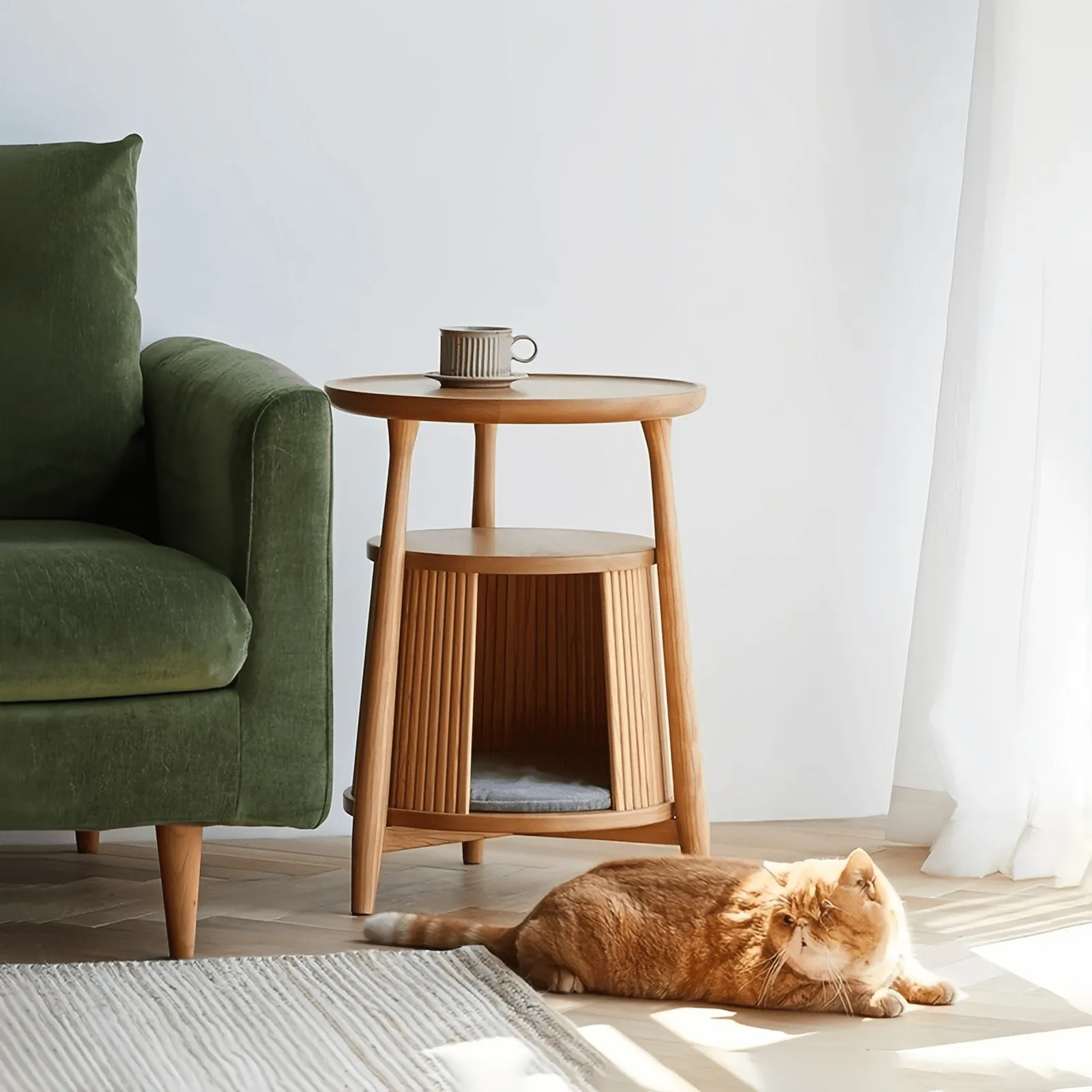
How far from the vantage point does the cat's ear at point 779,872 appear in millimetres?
1748

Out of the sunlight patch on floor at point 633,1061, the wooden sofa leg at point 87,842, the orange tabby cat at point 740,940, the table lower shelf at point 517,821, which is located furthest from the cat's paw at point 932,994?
the wooden sofa leg at point 87,842

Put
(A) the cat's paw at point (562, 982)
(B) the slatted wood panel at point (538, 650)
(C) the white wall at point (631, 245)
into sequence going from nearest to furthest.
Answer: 1. (A) the cat's paw at point (562, 982)
2. (B) the slatted wood panel at point (538, 650)
3. (C) the white wall at point (631, 245)

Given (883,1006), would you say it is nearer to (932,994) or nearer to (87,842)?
(932,994)

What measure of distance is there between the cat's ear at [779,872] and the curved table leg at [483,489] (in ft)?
1.89

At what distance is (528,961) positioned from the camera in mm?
1753

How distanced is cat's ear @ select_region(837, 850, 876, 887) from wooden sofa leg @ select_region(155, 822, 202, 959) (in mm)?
698

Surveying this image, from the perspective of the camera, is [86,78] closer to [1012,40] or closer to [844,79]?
[844,79]

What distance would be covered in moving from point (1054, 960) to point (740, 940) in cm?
45

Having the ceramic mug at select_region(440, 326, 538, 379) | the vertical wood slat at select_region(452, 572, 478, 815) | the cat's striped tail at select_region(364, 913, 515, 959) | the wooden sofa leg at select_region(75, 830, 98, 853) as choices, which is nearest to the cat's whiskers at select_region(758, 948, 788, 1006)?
the cat's striped tail at select_region(364, 913, 515, 959)

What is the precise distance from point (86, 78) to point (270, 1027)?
1376 millimetres

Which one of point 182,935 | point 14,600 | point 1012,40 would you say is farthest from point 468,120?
point 182,935

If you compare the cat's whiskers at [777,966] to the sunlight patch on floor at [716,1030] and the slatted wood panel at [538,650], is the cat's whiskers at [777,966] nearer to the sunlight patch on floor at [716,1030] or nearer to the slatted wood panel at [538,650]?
the sunlight patch on floor at [716,1030]

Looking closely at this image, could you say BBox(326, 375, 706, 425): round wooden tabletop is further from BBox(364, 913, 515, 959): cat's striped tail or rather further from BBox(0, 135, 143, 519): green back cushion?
BBox(364, 913, 515, 959): cat's striped tail

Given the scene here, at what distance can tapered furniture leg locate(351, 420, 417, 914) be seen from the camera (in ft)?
6.51
